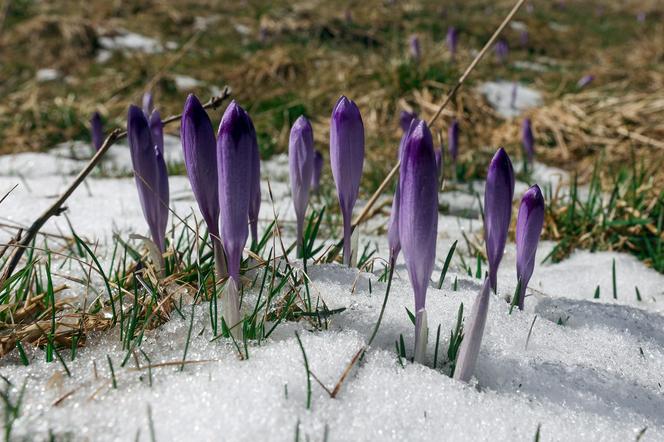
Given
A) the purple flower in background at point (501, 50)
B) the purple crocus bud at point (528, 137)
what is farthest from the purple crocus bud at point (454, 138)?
the purple flower in background at point (501, 50)

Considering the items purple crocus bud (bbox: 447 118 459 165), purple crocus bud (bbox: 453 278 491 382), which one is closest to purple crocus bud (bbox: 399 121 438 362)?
→ purple crocus bud (bbox: 453 278 491 382)

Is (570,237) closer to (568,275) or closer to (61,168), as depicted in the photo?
(568,275)

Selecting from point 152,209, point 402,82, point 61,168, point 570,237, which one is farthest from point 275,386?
point 402,82

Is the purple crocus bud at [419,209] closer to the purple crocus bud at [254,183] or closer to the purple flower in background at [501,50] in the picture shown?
the purple crocus bud at [254,183]

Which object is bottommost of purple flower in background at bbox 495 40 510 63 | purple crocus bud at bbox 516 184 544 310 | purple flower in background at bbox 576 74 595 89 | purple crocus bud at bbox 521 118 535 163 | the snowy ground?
the snowy ground

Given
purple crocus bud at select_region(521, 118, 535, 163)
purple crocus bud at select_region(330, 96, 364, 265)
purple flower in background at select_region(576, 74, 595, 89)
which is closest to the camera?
purple crocus bud at select_region(330, 96, 364, 265)

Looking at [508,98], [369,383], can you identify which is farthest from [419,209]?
[508,98]

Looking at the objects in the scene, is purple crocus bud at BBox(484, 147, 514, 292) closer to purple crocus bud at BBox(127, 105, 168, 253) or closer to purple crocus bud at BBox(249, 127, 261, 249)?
purple crocus bud at BBox(249, 127, 261, 249)

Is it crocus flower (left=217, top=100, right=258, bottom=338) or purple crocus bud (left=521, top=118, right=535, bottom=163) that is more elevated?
crocus flower (left=217, top=100, right=258, bottom=338)
